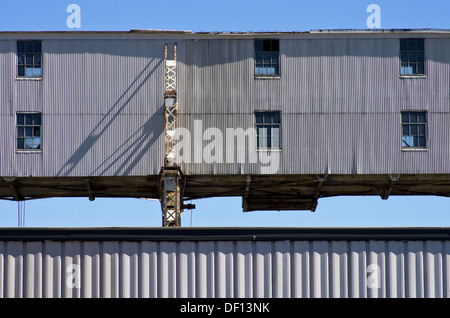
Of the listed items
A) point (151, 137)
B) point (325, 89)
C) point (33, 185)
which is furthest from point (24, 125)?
point (325, 89)

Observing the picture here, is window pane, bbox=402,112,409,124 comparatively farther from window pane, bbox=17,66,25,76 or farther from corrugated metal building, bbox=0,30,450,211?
window pane, bbox=17,66,25,76

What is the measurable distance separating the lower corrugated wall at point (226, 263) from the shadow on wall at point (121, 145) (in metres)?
19.5

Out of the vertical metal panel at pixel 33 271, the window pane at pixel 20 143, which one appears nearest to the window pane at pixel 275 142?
the window pane at pixel 20 143

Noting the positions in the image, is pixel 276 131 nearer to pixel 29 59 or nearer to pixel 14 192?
pixel 29 59

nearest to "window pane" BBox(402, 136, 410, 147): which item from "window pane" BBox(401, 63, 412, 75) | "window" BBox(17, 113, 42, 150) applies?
"window pane" BBox(401, 63, 412, 75)

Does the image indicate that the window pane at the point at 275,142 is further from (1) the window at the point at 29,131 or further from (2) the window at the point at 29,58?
(2) the window at the point at 29,58

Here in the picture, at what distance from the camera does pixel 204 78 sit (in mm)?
41000

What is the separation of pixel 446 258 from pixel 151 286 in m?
6.91

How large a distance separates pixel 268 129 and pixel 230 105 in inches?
80.4

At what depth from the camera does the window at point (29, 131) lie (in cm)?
4034

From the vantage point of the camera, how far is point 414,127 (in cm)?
4091

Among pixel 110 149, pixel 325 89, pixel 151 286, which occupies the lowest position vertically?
pixel 151 286

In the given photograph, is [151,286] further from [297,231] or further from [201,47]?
[201,47]

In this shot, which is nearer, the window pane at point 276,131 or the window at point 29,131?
the window at point 29,131
